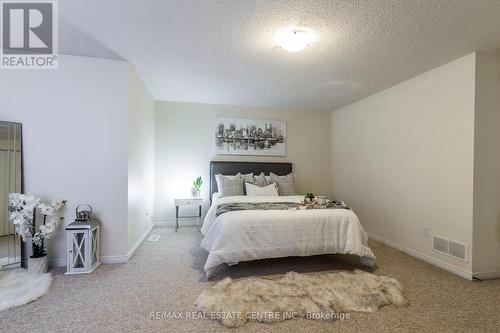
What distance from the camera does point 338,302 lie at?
200 centimetres

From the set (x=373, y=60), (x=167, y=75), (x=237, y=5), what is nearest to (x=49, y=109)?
(x=167, y=75)

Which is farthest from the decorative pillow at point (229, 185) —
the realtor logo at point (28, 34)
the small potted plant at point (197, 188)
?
the realtor logo at point (28, 34)

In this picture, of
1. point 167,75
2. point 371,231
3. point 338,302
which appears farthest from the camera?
point 371,231

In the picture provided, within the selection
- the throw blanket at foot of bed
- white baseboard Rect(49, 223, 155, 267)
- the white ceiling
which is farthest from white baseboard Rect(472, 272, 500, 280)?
white baseboard Rect(49, 223, 155, 267)

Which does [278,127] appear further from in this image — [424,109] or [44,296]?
[44,296]

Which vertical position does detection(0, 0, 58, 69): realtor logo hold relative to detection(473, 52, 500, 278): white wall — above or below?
above

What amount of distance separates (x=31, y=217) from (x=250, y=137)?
Result: 3476 mm

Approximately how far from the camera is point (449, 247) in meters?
2.70

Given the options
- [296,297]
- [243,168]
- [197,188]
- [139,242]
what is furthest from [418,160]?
[139,242]

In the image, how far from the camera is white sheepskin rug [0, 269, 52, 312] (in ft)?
6.43

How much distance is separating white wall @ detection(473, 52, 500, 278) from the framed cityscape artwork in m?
2.99

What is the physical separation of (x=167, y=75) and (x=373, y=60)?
268cm

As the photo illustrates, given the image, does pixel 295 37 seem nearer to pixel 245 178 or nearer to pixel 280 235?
pixel 280 235

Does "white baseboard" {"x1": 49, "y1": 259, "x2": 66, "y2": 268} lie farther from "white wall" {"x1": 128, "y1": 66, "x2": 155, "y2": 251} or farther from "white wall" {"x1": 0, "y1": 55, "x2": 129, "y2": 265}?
"white wall" {"x1": 128, "y1": 66, "x2": 155, "y2": 251}
